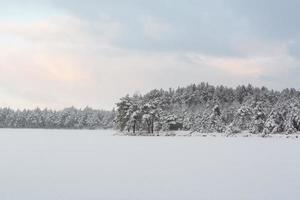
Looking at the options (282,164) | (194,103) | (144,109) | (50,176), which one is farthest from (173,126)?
(50,176)

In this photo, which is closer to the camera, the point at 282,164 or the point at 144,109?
the point at 282,164

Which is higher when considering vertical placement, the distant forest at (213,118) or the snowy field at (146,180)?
the distant forest at (213,118)

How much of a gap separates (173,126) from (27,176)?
353 ft

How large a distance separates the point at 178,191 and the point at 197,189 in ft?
3.28

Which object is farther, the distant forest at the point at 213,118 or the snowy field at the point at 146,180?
A: the distant forest at the point at 213,118

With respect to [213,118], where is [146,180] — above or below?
below

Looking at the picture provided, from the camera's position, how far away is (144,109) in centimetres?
10825

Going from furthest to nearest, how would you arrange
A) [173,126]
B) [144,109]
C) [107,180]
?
[173,126] → [144,109] → [107,180]

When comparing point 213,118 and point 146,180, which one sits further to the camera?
point 213,118

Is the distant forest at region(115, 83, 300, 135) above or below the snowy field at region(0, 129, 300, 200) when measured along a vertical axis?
above

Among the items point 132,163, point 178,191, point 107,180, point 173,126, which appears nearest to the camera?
point 178,191

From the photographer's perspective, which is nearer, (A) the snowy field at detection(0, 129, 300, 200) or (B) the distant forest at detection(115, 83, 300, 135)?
(A) the snowy field at detection(0, 129, 300, 200)

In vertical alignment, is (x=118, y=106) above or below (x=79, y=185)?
above

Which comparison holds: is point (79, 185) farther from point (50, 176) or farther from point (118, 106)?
point (118, 106)
